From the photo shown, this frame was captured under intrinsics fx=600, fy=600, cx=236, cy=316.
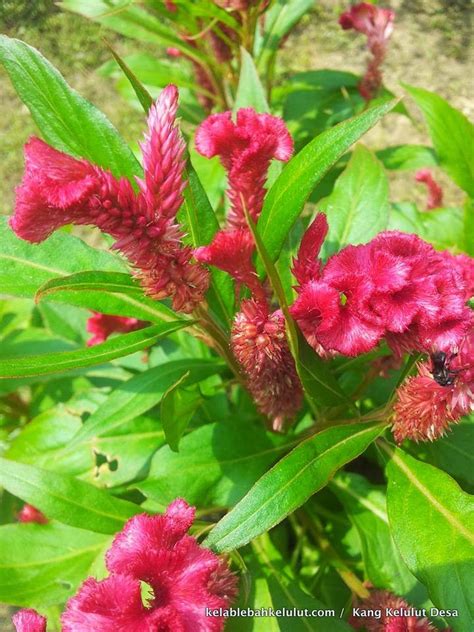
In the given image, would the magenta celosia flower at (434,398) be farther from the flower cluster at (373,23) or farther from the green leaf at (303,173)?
the flower cluster at (373,23)

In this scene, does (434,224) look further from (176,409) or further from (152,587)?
(152,587)

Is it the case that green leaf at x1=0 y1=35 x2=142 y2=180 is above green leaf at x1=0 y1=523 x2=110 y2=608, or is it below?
above

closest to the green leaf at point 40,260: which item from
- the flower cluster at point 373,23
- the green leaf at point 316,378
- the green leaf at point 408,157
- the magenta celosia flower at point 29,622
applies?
the green leaf at point 316,378

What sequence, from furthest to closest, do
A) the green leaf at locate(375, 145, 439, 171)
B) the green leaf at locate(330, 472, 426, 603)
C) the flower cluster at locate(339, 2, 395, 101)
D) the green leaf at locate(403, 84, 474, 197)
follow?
the green leaf at locate(375, 145, 439, 171), the flower cluster at locate(339, 2, 395, 101), the green leaf at locate(403, 84, 474, 197), the green leaf at locate(330, 472, 426, 603)

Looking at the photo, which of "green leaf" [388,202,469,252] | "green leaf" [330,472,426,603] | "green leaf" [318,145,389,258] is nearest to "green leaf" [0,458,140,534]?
"green leaf" [330,472,426,603]

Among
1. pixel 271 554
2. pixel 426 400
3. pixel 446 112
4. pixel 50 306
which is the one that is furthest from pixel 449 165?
pixel 50 306

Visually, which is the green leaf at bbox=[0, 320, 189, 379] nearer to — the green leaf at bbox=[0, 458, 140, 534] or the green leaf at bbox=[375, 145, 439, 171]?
the green leaf at bbox=[0, 458, 140, 534]

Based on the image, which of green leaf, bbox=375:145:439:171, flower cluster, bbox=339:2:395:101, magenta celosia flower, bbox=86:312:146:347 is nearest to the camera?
magenta celosia flower, bbox=86:312:146:347
